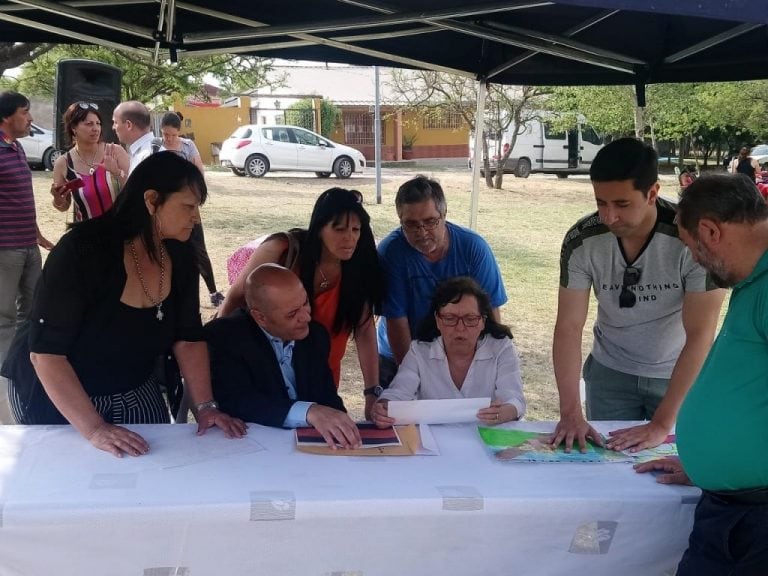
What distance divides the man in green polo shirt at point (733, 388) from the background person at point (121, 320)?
119 centimetres

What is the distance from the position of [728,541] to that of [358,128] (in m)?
29.4

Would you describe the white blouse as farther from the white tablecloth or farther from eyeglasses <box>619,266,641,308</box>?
the white tablecloth

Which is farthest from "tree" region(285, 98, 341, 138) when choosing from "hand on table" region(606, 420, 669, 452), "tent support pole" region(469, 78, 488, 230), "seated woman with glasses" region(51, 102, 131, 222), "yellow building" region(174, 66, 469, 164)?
"hand on table" region(606, 420, 669, 452)

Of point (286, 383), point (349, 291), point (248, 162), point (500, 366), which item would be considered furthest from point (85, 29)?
point (248, 162)

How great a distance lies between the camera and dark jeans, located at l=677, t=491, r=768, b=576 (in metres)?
1.53

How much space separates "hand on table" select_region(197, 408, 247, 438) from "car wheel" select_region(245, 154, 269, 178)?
625 inches

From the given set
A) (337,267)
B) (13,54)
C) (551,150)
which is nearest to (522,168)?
(551,150)

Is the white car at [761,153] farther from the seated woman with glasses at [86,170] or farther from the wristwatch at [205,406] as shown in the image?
the wristwatch at [205,406]

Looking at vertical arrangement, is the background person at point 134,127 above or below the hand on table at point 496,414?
above

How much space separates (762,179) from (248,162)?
420 inches

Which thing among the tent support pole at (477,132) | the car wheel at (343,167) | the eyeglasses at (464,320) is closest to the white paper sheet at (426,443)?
the eyeglasses at (464,320)

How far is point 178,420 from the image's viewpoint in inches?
112

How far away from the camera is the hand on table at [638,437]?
6.91 ft

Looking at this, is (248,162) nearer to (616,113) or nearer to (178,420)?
(616,113)
